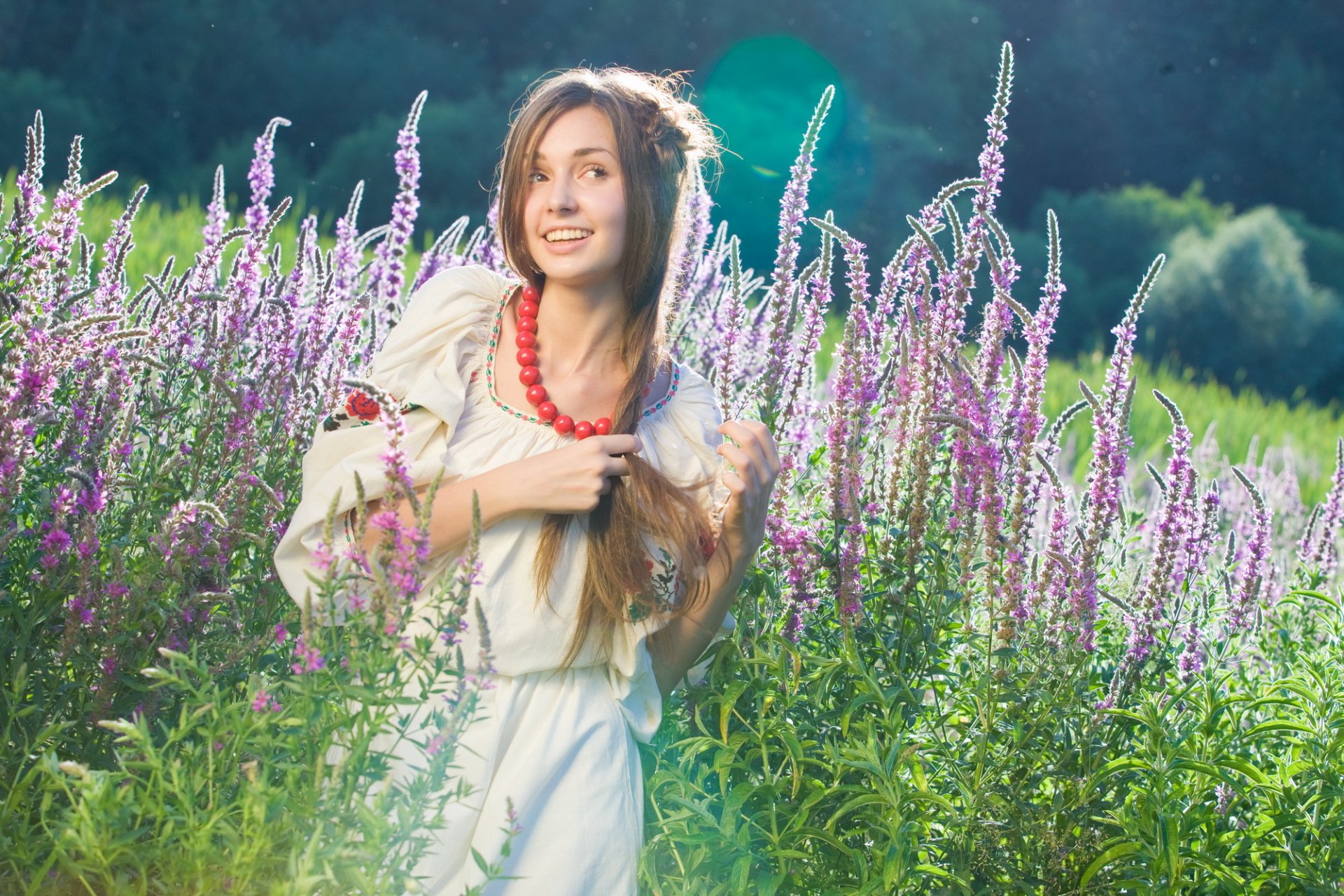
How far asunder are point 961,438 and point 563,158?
3.08 feet

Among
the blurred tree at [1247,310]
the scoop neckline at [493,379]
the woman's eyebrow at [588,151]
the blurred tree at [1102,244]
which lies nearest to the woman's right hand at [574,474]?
the scoop neckline at [493,379]

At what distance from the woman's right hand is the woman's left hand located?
19cm

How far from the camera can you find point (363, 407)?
7.64 feet

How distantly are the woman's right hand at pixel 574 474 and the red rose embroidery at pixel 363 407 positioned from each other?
13.3 inches

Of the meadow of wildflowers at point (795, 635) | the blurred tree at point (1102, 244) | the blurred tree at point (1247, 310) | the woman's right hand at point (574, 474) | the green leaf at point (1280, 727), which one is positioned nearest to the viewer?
the meadow of wildflowers at point (795, 635)

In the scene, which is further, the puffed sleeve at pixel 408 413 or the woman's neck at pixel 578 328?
the woman's neck at pixel 578 328

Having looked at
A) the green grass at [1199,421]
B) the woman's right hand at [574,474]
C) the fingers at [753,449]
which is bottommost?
the woman's right hand at [574,474]

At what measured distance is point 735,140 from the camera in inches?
709

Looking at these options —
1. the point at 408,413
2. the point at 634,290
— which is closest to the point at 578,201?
the point at 634,290

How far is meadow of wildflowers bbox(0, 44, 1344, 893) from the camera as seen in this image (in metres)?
1.86

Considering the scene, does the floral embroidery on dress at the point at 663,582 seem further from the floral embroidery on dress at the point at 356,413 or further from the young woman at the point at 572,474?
the floral embroidery on dress at the point at 356,413

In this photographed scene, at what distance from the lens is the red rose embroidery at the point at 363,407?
2324 mm

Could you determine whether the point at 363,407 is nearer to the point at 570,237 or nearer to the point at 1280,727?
the point at 570,237

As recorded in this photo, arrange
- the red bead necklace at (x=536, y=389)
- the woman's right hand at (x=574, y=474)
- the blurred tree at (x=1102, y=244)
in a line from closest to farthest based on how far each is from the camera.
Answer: the woman's right hand at (x=574, y=474) < the red bead necklace at (x=536, y=389) < the blurred tree at (x=1102, y=244)
